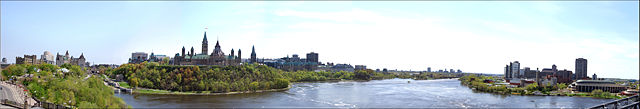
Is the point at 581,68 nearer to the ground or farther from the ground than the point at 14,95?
farther from the ground

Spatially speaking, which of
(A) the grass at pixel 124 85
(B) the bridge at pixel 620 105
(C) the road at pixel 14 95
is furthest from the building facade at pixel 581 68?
(C) the road at pixel 14 95

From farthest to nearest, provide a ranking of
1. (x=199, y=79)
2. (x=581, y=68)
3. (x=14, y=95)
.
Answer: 1. (x=581, y=68)
2. (x=199, y=79)
3. (x=14, y=95)

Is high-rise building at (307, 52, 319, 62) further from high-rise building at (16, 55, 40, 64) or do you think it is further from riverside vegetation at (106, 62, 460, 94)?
high-rise building at (16, 55, 40, 64)

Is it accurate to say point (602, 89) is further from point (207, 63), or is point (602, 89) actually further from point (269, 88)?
point (207, 63)

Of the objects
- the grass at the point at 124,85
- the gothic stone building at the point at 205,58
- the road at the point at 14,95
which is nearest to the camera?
the road at the point at 14,95

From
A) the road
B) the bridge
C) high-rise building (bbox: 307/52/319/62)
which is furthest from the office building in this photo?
the road

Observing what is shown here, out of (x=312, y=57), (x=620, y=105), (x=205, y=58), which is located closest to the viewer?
(x=620, y=105)

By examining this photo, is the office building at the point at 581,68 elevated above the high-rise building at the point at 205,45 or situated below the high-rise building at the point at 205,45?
below

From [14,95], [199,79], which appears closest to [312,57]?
[199,79]

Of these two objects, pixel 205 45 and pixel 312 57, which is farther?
pixel 312 57

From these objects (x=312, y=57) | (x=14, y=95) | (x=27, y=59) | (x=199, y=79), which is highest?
(x=312, y=57)

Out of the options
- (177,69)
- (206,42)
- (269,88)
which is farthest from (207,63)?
(269,88)

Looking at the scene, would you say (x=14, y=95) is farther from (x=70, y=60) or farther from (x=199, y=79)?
(x=70, y=60)

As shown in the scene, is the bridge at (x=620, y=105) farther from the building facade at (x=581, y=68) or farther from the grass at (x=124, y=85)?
the building facade at (x=581, y=68)
